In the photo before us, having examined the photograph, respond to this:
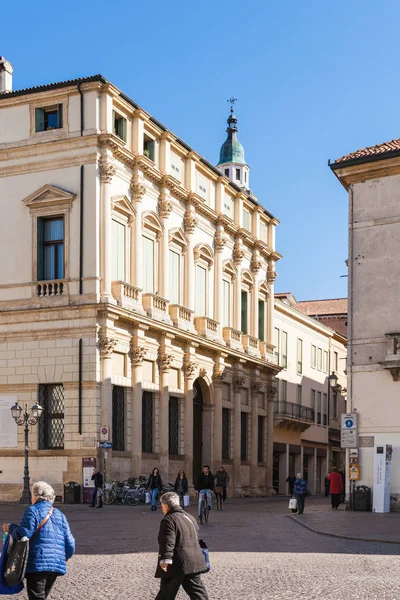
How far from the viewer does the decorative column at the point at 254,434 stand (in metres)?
52.9

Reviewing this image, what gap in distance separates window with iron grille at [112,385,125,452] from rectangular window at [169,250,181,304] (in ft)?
20.2

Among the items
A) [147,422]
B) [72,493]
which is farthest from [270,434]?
[72,493]

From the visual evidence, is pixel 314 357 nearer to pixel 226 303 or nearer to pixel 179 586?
pixel 226 303

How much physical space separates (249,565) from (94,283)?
22.7m

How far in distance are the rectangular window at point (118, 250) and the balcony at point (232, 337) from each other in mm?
10968

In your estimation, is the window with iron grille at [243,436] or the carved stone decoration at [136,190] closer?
the carved stone decoration at [136,190]

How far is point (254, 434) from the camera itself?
176 feet

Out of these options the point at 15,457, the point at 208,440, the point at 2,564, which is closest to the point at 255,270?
the point at 208,440

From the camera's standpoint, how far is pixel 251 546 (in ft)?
67.1

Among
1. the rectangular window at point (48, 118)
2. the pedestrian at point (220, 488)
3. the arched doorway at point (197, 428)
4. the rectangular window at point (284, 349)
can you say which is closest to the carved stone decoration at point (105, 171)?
the rectangular window at point (48, 118)

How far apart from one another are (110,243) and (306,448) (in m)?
31.1

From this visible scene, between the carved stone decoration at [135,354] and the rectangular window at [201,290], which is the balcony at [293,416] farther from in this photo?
the carved stone decoration at [135,354]

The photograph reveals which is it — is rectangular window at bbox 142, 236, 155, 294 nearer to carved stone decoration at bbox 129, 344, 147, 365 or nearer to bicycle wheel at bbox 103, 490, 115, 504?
carved stone decoration at bbox 129, 344, 147, 365

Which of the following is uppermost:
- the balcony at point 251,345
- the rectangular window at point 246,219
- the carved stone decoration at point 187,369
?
the rectangular window at point 246,219
